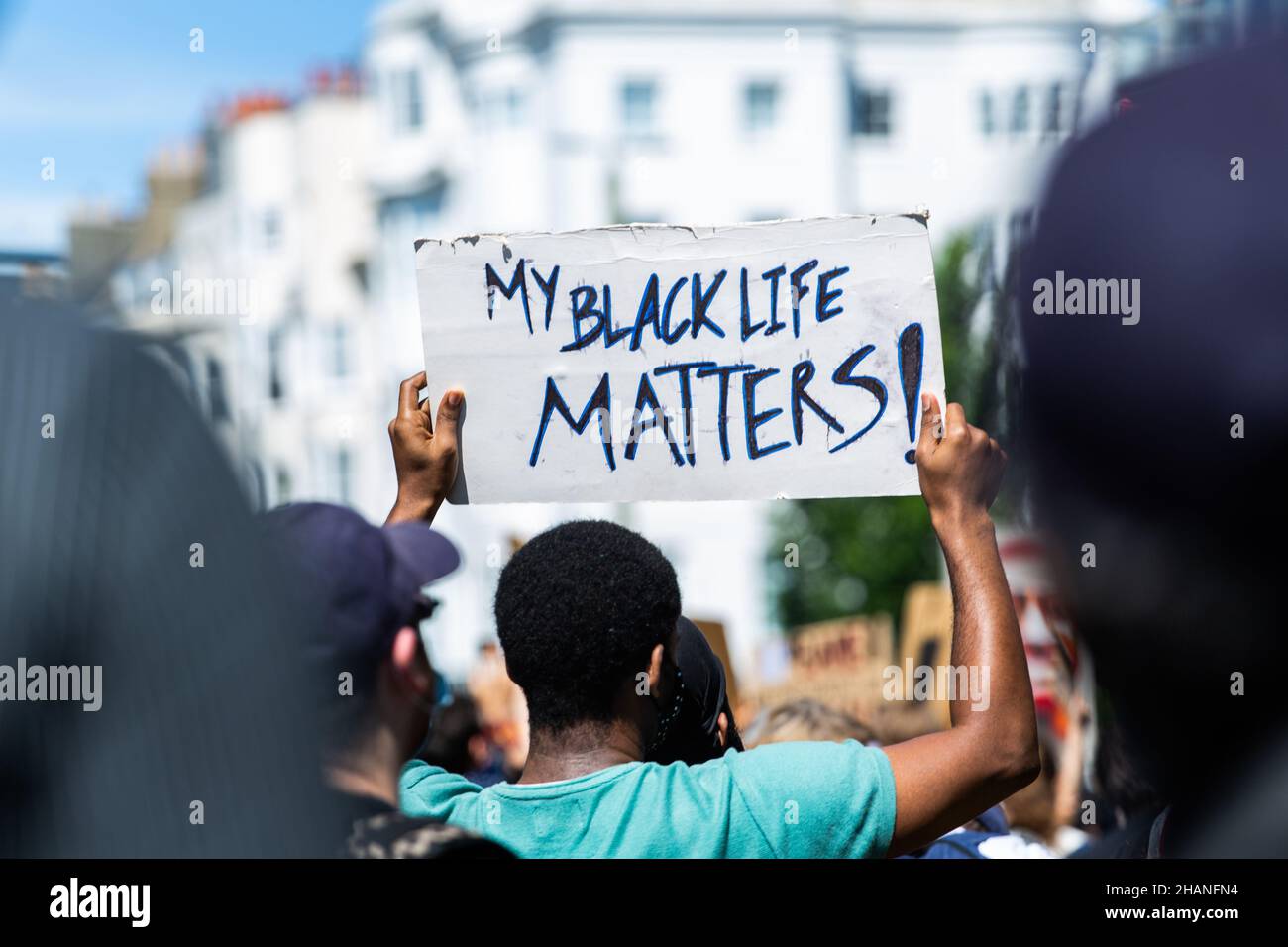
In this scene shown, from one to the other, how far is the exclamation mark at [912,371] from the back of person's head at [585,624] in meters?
0.42

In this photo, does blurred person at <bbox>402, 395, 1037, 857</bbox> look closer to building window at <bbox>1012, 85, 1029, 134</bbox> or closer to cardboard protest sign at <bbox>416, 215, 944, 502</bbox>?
cardboard protest sign at <bbox>416, 215, 944, 502</bbox>

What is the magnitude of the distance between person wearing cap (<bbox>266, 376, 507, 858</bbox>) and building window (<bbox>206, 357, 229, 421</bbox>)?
407mm

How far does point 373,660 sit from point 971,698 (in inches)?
31.8

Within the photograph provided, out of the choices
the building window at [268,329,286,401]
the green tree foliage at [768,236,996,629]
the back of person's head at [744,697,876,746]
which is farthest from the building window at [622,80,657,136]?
the back of person's head at [744,697,876,746]

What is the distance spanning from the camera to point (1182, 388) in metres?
1.50

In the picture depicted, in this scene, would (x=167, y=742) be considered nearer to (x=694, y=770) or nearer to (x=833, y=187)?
(x=694, y=770)

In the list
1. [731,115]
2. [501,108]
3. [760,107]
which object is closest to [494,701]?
[731,115]

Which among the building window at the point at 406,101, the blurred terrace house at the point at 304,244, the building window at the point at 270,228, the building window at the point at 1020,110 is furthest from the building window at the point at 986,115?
the building window at the point at 270,228

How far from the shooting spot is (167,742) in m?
1.47

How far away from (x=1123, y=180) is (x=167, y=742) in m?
1.03

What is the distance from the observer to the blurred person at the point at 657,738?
2.18 metres

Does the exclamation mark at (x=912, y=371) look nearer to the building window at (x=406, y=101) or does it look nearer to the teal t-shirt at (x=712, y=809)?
the teal t-shirt at (x=712, y=809)

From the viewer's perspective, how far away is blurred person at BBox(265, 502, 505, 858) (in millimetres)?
1823
